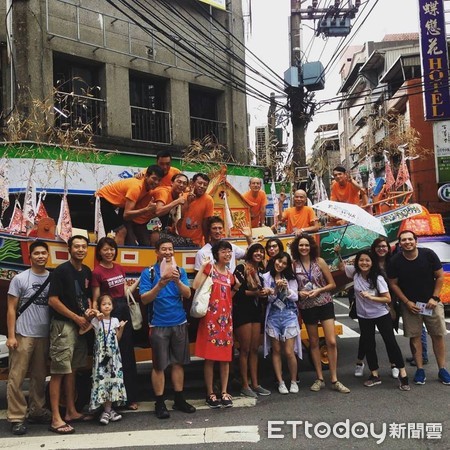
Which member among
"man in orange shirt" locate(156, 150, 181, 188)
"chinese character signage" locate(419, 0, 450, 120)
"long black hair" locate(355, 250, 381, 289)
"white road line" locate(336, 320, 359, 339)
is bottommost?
"white road line" locate(336, 320, 359, 339)

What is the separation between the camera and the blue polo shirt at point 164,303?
17.6 feet

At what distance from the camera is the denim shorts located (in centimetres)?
594

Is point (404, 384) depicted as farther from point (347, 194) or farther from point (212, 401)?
point (347, 194)

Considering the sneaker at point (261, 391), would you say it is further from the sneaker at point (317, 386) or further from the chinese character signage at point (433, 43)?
the chinese character signage at point (433, 43)

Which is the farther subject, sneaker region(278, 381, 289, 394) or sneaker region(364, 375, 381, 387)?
sneaker region(364, 375, 381, 387)

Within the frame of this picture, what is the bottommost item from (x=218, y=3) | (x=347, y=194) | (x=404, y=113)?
(x=347, y=194)

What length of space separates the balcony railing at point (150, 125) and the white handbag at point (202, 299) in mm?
10377

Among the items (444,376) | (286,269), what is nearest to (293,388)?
(286,269)

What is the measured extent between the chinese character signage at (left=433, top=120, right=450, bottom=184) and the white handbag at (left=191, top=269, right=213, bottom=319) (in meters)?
18.0

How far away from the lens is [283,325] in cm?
596

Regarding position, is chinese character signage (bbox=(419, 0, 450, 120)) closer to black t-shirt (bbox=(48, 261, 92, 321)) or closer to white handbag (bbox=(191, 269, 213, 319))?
white handbag (bbox=(191, 269, 213, 319))

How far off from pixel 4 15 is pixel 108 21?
2966 millimetres

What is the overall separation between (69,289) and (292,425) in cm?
252

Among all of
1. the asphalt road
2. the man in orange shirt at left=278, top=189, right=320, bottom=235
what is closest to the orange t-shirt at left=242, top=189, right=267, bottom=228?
the man in orange shirt at left=278, top=189, right=320, bottom=235
